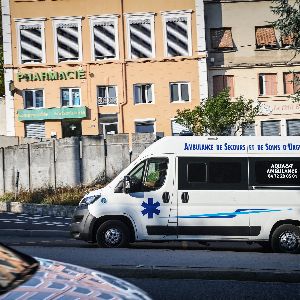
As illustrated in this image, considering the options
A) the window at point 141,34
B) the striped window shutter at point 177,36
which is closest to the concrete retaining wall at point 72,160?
the window at point 141,34

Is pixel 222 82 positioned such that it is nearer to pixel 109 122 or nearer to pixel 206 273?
pixel 109 122

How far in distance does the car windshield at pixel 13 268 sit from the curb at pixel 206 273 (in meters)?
3.34

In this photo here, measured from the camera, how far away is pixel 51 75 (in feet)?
122

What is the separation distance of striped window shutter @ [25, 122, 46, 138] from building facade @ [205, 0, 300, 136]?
39.5 ft

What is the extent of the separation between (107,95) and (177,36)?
642 centimetres

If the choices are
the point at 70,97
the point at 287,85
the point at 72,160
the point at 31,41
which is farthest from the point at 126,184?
the point at 287,85

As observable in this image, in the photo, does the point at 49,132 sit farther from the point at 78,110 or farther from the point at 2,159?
the point at 2,159

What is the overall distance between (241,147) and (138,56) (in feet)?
88.2

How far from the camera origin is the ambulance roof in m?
11.4

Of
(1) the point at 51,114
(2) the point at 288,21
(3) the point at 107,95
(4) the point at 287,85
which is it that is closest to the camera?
(2) the point at 288,21

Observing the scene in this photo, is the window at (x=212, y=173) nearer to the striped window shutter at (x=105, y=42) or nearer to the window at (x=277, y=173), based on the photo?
the window at (x=277, y=173)

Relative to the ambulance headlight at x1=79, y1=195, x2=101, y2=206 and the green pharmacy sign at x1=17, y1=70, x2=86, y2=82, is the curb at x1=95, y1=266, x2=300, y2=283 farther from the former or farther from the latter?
the green pharmacy sign at x1=17, y1=70, x2=86, y2=82

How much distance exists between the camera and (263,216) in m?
11.2

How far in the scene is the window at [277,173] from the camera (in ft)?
37.2
